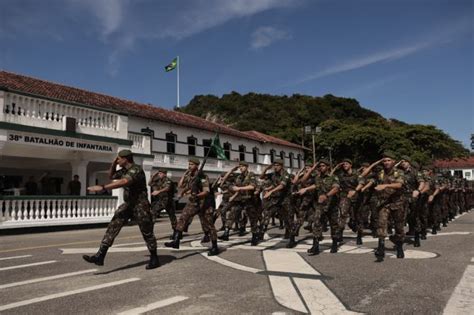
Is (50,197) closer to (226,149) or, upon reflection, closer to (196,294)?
(196,294)

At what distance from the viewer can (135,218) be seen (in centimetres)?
658

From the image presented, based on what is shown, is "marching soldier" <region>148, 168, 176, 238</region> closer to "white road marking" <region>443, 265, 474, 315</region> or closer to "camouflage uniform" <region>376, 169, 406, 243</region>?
"camouflage uniform" <region>376, 169, 406, 243</region>

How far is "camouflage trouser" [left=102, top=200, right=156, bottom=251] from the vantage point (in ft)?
21.3

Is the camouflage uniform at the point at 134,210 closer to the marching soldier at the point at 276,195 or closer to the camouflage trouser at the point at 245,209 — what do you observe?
the marching soldier at the point at 276,195

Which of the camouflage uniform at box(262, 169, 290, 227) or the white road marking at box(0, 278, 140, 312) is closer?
the white road marking at box(0, 278, 140, 312)

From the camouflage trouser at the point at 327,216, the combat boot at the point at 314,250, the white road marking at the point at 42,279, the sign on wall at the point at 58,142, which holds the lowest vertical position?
the white road marking at the point at 42,279

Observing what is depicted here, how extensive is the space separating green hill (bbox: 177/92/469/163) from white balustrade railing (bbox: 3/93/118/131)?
3208cm

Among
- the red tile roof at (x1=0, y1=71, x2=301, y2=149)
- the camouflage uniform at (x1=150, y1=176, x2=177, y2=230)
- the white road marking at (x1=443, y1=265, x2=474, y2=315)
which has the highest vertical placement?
the red tile roof at (x1=0, y1=71, x2=301, y2=149)

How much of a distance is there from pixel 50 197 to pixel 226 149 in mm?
19656

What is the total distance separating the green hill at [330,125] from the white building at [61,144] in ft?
87.4

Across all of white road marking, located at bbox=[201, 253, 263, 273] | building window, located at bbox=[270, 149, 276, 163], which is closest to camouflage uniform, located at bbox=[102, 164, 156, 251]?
white road marking, located at bbox=[201, 253, 263, 273]

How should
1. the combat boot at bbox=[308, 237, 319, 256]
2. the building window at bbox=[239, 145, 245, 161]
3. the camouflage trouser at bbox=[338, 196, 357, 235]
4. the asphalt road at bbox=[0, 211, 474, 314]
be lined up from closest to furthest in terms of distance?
the asphalt road at bbox=[0, 211, 474, 314] < the combat boot at bbox=[308, 237, 319, 256] < the camouflage trouser at bbox=[338, 196, 357, 235] < the building window at bbox=[239, 145, 245, 161]

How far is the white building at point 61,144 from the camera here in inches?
555

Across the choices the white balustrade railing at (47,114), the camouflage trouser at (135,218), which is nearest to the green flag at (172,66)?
the white balustrade railing at (47,114)
